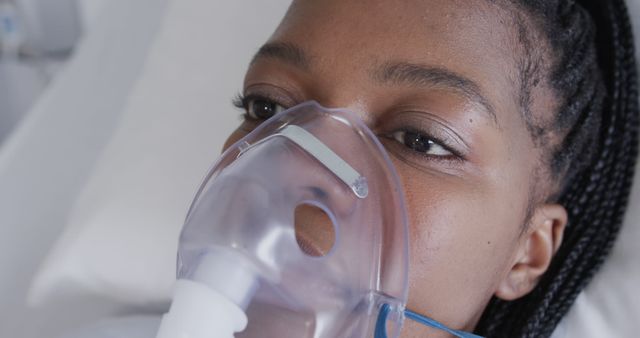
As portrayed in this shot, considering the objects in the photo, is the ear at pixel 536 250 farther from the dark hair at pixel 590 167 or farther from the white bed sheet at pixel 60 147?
the white bed sheet at pixel 60 147

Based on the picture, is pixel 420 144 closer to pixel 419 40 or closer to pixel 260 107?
pixel 419 40

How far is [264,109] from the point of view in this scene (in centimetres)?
107

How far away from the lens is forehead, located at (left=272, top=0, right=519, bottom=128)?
92cm

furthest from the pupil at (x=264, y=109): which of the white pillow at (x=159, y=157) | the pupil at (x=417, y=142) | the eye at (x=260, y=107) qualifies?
the white pillow at (x=159, y=157)

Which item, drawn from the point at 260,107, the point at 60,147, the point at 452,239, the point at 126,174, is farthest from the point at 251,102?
the point at 60,147

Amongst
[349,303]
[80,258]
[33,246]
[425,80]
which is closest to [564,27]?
[425,80]

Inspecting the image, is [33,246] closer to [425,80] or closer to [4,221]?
[4,221]

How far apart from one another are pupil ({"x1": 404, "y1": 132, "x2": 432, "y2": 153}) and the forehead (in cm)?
10

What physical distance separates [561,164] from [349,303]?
46cm

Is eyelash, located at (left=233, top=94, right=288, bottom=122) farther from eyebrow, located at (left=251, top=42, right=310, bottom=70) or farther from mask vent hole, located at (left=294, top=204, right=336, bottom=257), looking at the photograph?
mask vent hole, located at (left=294, top=204, right=336, bottom=257)

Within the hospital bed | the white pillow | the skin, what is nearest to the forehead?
the skin

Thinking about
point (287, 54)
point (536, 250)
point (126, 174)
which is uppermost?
point (287, 54)

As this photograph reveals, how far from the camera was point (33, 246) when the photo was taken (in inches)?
61.0

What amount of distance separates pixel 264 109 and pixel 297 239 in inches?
12.8
